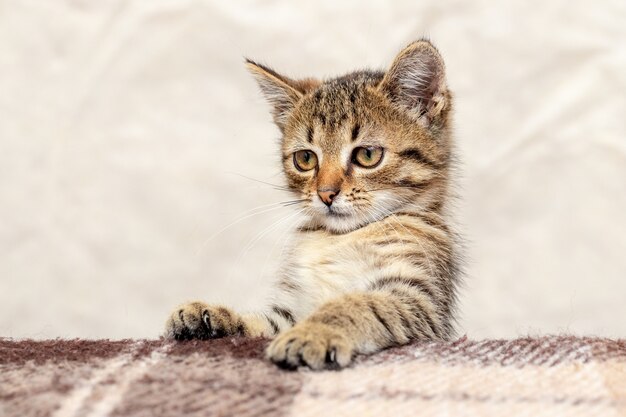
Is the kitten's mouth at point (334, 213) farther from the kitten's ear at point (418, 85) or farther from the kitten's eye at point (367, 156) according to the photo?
the kitten's ear at point (418, 85)

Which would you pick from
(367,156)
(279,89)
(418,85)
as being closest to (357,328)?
(367,156)

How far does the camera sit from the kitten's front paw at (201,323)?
132 cm

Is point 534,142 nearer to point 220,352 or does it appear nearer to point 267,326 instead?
point 267,326

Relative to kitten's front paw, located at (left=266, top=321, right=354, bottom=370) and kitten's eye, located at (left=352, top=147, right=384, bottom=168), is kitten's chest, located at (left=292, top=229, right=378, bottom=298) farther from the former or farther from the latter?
kitten's front paw, located at (left=266, top=321, right=354, bottom=370)

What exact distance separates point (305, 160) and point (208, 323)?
404 millimetres

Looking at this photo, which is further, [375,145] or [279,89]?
[279,89]

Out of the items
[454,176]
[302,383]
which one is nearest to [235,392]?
[302,383]

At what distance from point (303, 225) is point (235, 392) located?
0.70 m

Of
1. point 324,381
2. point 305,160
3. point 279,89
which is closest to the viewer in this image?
point 324,381

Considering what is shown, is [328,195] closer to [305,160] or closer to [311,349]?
[305,160]

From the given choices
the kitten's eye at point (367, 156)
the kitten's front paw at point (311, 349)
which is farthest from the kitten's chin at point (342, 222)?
the kitten's front paw at point (311, 349)

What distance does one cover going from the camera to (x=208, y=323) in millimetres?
1349

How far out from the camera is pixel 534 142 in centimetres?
196

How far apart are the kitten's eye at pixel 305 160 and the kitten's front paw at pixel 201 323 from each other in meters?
0.34
